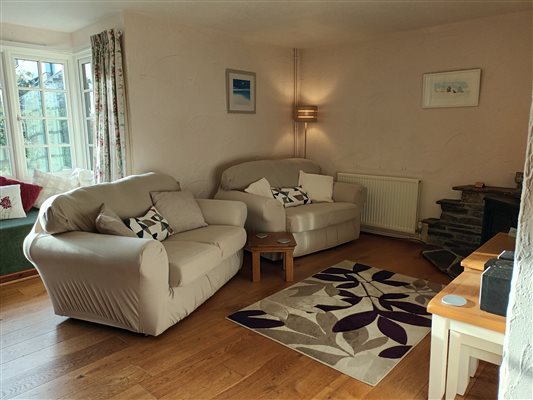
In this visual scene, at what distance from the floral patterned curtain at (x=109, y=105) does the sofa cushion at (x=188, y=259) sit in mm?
1189

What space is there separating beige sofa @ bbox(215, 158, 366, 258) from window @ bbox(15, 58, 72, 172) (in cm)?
182

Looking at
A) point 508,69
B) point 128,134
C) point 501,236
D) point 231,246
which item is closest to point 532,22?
point 508,69

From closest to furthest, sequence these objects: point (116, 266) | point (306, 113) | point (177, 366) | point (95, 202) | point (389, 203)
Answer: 1. point (177, 366)
2. point (116, 266)
3. point (95, 202)
4. point (389, 203)
5. point (306, 113)

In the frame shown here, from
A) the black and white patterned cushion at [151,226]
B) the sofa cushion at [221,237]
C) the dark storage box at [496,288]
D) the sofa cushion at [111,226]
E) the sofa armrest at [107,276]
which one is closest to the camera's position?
the dark storage box at [496,288]

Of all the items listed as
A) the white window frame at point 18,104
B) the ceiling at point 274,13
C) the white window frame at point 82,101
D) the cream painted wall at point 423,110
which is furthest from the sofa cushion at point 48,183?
the cream painted wall at point 423,110

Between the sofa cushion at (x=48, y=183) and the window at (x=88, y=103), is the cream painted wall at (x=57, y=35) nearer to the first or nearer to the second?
the window at (x=88, y=103)

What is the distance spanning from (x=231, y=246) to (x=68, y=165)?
8.01ft

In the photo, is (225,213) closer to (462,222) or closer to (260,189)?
(260,189)

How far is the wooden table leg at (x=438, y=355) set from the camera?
5.84ft

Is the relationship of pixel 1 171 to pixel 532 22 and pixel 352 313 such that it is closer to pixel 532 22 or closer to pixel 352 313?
pixel 352 313

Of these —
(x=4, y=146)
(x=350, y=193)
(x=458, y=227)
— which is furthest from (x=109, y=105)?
(x=458, y=227)

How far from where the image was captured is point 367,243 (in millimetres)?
4504

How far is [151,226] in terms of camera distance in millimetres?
3006

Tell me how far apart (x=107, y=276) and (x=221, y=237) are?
0.92 metres
